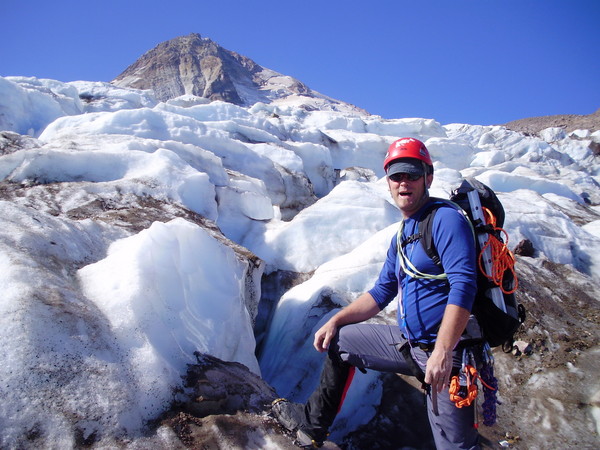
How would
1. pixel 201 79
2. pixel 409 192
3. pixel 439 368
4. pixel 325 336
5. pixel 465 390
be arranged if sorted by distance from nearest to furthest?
pixel 439 368
pixel 465 390
pixel 409 192
pixel 325 336
pixel 201 79

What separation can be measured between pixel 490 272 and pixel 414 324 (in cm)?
47

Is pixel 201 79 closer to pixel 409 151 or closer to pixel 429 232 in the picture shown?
pixel 409 151

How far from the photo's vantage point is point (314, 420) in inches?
83.3

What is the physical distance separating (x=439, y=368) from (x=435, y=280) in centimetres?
45

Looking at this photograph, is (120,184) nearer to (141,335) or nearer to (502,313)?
(141,335)

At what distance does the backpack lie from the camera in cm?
185

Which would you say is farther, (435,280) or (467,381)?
(435,280)

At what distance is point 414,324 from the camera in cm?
199

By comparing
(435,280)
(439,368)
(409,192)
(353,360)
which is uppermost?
(409,192)

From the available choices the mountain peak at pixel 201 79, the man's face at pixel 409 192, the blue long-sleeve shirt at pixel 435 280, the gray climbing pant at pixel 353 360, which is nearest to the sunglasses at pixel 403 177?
the man's face at pixel 409 192

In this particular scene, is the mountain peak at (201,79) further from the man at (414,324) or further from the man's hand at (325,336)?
the man's hand at (325,336)

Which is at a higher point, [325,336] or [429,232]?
[429,232]

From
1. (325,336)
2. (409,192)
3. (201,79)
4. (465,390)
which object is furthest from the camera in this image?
(201,79)

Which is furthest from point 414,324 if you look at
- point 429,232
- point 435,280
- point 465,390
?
point 429,232
